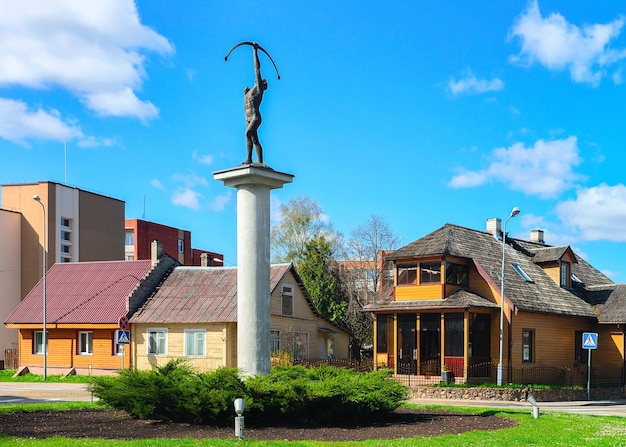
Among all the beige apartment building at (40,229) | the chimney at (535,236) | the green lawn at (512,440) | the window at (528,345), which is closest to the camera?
the green lawn at (512,440)

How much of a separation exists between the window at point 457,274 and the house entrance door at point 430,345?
1.99 m

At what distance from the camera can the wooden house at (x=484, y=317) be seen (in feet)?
120

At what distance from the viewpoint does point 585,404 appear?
3272 centimetres

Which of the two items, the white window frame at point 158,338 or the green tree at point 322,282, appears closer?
the white window frame at point 158,338

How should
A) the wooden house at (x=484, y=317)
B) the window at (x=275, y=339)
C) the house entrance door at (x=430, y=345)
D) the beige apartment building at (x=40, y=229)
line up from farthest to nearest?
the beige apartment building at (x=40, y=229) < the window at (x=275, y=339) < the house entrance door at (x=430, y=345) < the wooden house at (x=484, y=317)

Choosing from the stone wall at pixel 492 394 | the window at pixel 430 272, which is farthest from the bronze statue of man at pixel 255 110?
the window at pixel 430 272

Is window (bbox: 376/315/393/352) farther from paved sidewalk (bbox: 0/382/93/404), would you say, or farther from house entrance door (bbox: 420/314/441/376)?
paved sidewalk (bbox: 0/382/93/404)

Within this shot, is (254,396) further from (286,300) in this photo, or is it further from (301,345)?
(301,345)

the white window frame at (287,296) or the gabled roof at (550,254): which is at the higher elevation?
the gabled roof at (550,254)

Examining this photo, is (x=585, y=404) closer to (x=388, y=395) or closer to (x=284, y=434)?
(x=388, y=395)

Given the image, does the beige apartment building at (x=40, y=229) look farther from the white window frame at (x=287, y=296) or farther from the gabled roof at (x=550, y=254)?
the gabled roof at (x=550, y=254)

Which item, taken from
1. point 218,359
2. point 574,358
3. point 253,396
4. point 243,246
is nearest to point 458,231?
point 574,358

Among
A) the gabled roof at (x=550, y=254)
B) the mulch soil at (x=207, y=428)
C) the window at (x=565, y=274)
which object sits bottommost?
the mulch soil at (x=207, y=428)

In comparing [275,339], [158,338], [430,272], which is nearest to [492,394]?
[430,272]
